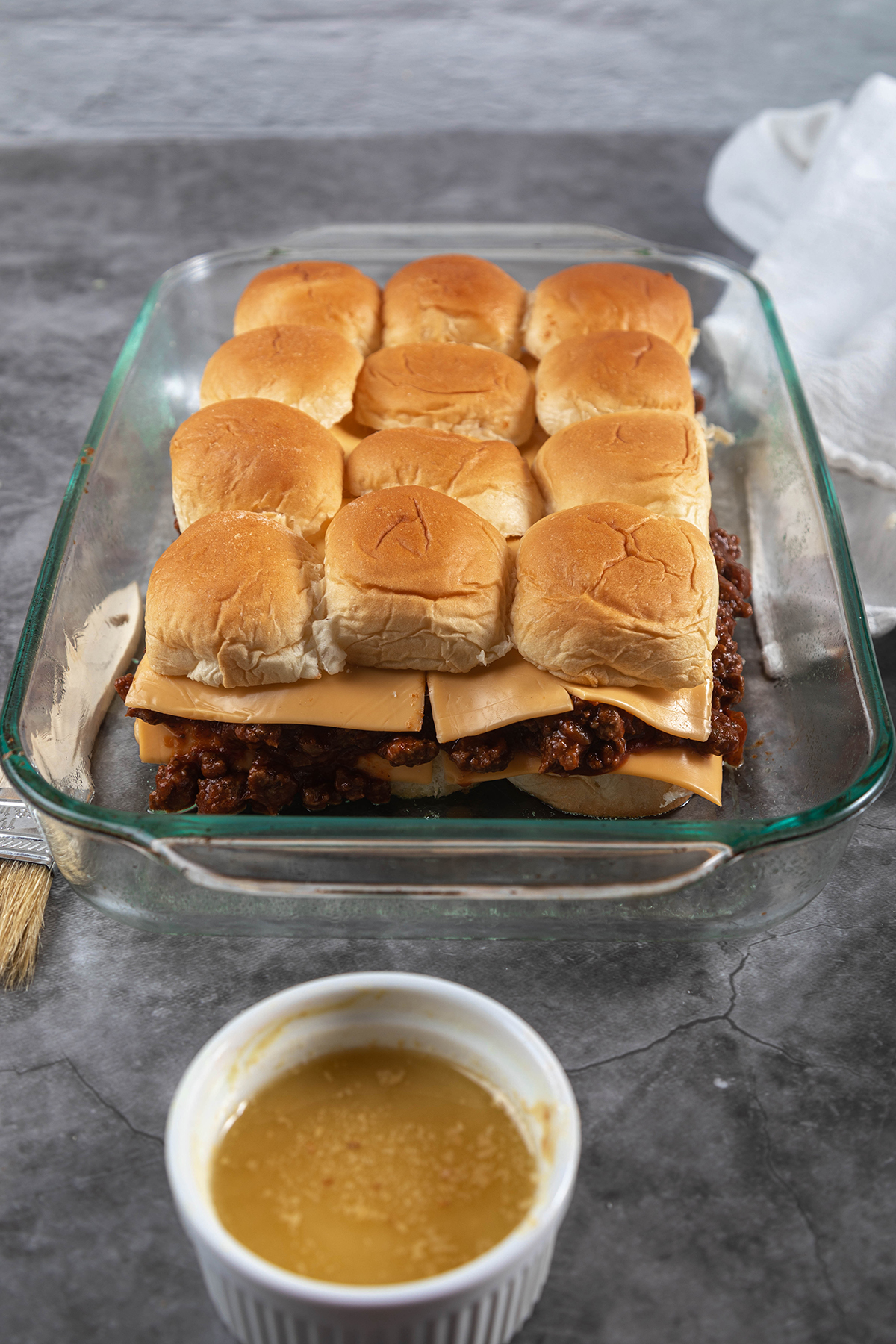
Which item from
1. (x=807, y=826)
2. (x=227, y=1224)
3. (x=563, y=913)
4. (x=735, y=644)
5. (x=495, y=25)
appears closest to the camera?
(x=227, y=1224)

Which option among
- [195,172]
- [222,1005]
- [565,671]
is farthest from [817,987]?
[195,172]

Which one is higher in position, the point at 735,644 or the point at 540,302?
the point at 540,302

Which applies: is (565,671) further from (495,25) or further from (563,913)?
(495,25)

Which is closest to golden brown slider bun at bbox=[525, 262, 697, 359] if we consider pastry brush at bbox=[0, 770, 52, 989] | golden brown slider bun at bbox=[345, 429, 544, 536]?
golden brown slider bun at bbox=[345, 429, 544, 536]

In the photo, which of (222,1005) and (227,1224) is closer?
(227,1224)

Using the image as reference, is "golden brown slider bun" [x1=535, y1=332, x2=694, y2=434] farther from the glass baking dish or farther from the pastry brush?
the pastry brush

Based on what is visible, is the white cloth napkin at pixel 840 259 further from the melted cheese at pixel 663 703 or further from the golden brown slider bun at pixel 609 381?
the melted cheese at pixel 663 703

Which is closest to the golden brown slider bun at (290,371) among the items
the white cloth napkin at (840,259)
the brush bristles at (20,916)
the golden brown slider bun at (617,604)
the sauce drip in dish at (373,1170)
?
the golden brown slider bun at (617,604)

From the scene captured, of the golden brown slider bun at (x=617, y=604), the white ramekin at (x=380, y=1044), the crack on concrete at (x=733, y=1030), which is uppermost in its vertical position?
the golden brown slider bun at (x=617, y=604)
